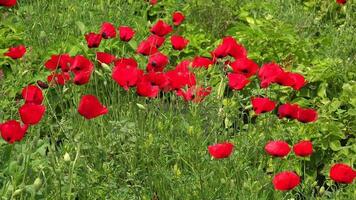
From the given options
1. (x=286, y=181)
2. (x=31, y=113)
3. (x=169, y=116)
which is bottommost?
(x=169, y=116)

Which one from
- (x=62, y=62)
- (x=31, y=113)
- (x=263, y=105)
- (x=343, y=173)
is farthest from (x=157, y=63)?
(x=343, y=173)

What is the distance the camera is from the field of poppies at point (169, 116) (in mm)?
2602

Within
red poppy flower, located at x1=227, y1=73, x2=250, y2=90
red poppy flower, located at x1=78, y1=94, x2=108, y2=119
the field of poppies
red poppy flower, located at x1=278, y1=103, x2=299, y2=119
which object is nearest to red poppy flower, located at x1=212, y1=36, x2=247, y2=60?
the field of poppies

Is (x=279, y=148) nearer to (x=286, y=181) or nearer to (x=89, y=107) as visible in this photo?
(x=286, y=181)

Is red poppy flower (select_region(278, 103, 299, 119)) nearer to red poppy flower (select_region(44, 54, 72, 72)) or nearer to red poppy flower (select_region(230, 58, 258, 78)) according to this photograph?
red poppy flower (select_region(230, 58, 258, 78))

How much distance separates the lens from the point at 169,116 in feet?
10.2

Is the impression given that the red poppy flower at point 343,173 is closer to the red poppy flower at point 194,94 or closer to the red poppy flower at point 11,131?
the red poppy flower at point 194,94

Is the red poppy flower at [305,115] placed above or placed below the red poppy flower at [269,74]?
below

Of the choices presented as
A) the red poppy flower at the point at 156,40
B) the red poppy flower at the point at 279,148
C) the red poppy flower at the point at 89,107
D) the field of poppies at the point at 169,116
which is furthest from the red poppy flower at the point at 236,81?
the red poppy flower at the point at 89,107

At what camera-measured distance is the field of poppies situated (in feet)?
8.54

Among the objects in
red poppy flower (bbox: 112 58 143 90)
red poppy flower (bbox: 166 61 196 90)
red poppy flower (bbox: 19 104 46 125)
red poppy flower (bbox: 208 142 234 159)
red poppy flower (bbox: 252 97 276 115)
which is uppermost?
red poppy flower (bbox: 19 104 46 125)

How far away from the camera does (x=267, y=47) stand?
158 inches

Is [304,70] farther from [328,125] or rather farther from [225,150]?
[225,150]

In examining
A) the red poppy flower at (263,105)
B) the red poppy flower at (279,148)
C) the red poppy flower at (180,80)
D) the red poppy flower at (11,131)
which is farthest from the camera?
the red poppy flower at (180,80)
